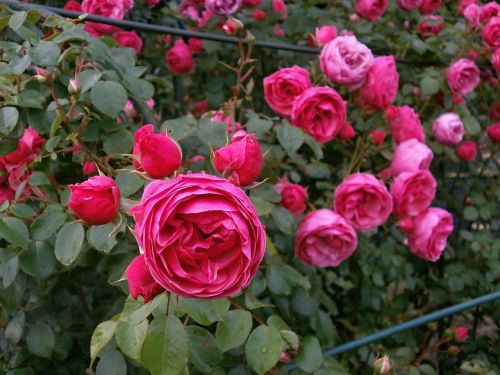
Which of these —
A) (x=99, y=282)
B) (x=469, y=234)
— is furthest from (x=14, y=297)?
(x=469, y=234)

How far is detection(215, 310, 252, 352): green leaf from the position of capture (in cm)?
88

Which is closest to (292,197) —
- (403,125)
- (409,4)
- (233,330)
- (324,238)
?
(324,238)

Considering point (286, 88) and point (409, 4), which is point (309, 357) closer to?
point (286, 88)

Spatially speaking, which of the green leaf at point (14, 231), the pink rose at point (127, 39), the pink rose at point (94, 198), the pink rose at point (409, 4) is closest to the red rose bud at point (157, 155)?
the pink rose at point (94, 198)

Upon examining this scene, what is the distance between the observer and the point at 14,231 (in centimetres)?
90

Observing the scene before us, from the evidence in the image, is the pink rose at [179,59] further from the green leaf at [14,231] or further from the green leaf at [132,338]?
the green leaf at [132,338]

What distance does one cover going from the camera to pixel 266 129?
121 cm

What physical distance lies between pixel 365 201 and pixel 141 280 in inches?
30.4

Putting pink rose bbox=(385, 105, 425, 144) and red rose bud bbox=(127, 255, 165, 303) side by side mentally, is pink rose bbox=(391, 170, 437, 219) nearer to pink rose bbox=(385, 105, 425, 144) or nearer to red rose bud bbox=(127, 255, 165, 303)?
pink rose bbox=(385, 105, 425, 144)

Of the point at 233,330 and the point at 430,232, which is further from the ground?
the point at 233,330

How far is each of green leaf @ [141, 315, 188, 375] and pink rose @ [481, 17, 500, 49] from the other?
4.66ft

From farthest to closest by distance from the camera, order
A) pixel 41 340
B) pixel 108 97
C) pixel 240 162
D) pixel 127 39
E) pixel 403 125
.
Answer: pixel 127 39 → pixel 403 125 → pixel 41 340 → pixel 108 97 → pixel 240 162

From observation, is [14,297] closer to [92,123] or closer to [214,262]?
[92,123]

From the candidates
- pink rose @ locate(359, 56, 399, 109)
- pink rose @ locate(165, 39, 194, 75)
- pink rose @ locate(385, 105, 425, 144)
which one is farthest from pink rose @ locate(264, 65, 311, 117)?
pink rose @ locate(165, 39, 194, 75)
